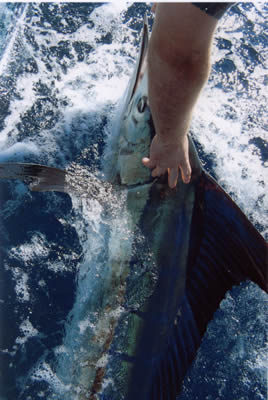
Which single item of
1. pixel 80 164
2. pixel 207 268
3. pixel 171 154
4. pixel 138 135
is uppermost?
pixel 171 154

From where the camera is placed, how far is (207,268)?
5.52 ft

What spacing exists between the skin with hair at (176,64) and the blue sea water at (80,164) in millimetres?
824

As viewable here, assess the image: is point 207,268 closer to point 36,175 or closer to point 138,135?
point 138,135

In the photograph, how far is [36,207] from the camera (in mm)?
2469

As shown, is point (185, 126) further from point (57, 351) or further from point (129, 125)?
point (57, 351)

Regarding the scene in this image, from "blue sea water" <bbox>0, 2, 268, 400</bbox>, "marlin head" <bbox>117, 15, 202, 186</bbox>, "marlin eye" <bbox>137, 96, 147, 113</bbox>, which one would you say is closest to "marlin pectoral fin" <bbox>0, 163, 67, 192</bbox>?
"blue sea water" <bbox>0, 2, 268, 400</bbox>

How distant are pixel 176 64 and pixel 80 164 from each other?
5.55ft

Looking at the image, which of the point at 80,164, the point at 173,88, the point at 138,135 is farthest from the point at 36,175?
the point at 173,88

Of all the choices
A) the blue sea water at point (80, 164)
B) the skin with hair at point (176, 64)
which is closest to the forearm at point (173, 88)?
the skin with hair at point (176, 64)

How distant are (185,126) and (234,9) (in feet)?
10.9

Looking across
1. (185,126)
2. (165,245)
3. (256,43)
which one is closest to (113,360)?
(165,245)

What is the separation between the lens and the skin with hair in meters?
0.89

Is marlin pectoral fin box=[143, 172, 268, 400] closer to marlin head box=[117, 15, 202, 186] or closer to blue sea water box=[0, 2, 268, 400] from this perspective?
marlin head box=[117, 15, 202, 186]

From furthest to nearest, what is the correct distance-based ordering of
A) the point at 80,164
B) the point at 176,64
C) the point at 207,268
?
the point at 80,164
the point at 207,268
the point at 176,64
